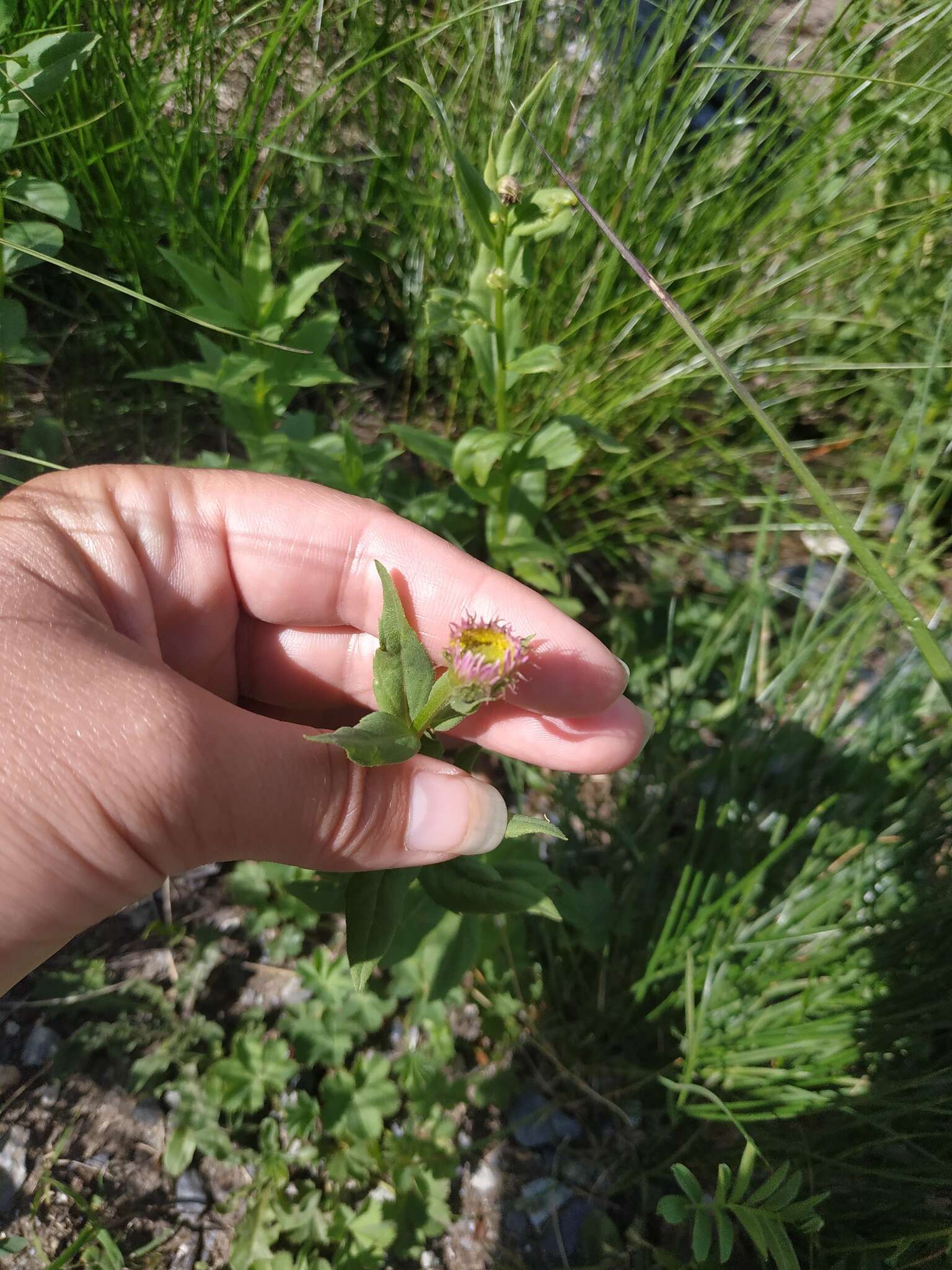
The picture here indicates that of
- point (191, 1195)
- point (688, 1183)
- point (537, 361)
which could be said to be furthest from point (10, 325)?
point (688, 1183)

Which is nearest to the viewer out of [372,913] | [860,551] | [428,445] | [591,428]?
[860,551]

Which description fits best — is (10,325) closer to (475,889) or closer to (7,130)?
(7,130)

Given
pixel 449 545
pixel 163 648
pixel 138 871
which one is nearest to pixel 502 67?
pixel 449 545

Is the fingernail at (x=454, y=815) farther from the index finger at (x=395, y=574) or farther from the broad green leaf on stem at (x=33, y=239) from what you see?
the broad green leaf on stem at (x=33, y=239)

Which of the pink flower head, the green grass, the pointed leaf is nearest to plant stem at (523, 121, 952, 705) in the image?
the pink flower head

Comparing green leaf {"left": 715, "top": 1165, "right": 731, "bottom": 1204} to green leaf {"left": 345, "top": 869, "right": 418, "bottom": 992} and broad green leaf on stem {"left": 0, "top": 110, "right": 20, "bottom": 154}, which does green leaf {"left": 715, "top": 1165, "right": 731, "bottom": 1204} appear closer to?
green leaf {"left": 345, "top": 869, "right": 418, "bottom": 992}

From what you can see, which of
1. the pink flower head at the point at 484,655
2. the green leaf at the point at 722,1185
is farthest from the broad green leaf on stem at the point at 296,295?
the green leaf at the point at 722,1185

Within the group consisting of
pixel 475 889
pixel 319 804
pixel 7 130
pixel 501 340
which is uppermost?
pixel 7 130
